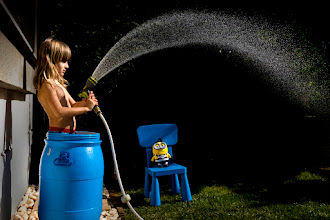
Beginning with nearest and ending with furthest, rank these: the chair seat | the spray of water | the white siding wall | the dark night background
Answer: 1. the white siding wall
2. the chair seat
3. the dark night background
4. the spray of water

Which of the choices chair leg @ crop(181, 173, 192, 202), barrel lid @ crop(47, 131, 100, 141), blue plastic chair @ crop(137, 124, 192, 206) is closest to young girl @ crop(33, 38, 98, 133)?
barrel lid @ crop(47, 131, 100, 141)

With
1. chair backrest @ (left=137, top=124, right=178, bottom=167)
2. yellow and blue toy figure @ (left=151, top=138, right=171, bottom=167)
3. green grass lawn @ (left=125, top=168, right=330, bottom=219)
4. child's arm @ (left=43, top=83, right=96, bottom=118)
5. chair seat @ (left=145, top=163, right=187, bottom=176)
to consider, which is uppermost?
child's arm @ (left=43, top=83, right=96, bottom=118)

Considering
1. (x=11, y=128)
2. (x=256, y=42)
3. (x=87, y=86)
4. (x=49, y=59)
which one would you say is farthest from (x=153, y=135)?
(x=256, y=42)

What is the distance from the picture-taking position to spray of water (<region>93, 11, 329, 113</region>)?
4988mm

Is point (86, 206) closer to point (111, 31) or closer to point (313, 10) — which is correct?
point (111, 31)

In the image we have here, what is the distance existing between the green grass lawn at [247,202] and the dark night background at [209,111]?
0.38 m

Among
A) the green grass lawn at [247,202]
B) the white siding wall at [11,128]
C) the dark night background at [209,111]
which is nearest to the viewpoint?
the white siding wall at [11,128]

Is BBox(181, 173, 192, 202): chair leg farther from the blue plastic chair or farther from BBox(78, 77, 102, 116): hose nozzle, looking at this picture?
BBox(78, 77, 102, 116): hose nozzle

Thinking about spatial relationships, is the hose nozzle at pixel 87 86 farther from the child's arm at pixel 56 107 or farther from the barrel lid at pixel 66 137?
the barrel lid at pixel 66 137

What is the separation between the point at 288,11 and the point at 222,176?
288cm

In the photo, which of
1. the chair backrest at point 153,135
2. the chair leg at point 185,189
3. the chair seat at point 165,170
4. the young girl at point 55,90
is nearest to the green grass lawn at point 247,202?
the chair leg at point 185,189

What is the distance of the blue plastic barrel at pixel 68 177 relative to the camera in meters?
2.33

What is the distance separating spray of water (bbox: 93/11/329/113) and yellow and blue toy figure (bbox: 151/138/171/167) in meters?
1.57

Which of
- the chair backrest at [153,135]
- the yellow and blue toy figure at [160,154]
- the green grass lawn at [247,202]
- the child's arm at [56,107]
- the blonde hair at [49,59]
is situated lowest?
the green grass lawn at [247,202]
